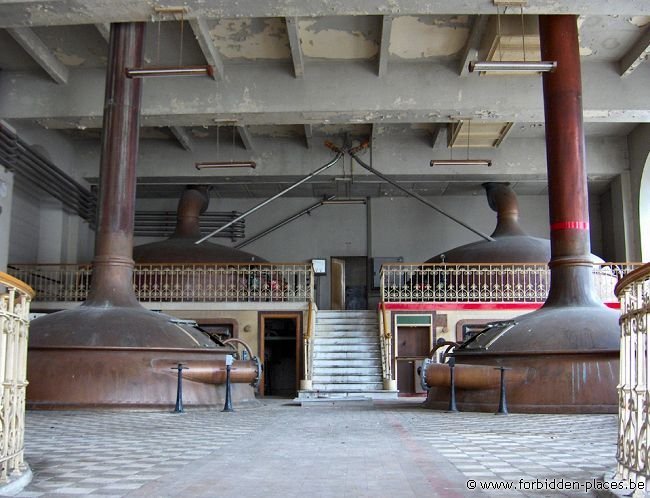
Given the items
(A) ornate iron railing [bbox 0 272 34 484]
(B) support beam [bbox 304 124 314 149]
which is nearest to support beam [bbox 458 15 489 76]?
(B) support beam [bbox 304 124 314 149]

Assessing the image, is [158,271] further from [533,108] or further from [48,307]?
[533,108]

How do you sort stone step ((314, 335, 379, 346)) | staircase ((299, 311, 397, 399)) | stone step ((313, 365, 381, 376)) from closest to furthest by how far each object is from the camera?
1. staircase ((299, 311, 397, 399))
2. stone step ((313, 365, 381, 376))
3. stone step ((314, 335, 379, 346))

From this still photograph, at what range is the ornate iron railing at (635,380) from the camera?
322 centimetres

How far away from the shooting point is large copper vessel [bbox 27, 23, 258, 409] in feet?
32.1

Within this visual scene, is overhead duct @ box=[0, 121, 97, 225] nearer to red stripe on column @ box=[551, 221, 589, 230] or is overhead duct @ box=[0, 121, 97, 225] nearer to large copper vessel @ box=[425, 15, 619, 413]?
large copper vessel @ box=[425, 15, 619, 413]

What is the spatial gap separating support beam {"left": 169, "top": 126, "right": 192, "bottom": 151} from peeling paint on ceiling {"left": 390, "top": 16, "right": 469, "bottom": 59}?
6.32 m

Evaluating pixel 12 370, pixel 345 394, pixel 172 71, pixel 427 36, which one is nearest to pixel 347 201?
pixel 345 394

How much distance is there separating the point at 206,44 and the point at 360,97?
3040 millimetres

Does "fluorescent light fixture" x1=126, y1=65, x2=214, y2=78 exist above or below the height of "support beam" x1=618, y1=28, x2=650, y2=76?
below

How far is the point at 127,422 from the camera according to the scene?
26.6 ft

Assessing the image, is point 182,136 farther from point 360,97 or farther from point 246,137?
point 360,97

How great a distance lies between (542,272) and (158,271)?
30.7ft

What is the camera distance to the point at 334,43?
13430 millimetres

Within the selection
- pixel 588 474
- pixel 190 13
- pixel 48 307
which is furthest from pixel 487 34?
pixel 48 307
